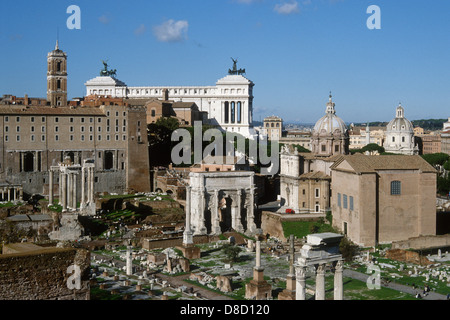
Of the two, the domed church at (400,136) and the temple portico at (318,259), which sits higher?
the domed church at (400,136)

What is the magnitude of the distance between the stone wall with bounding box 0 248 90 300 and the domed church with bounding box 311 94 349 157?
39.7 meters

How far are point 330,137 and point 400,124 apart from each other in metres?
51.4

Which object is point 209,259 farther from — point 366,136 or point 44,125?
point 366,136

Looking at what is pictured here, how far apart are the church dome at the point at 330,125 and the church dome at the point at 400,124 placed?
4905 cm

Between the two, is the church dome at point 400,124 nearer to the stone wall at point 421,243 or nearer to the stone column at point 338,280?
the stone wall at point 421,243

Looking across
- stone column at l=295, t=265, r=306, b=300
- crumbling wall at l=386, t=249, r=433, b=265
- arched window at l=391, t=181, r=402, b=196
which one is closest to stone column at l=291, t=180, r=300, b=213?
arched window at l=391, t=181, r=402, b=196

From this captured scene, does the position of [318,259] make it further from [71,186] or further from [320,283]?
[71,186]

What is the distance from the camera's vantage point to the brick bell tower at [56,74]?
234 ft

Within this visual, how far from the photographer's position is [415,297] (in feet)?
105

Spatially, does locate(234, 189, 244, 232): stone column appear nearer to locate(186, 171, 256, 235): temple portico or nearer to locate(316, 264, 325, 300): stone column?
locate(186, 171, 256, 235): temple portico

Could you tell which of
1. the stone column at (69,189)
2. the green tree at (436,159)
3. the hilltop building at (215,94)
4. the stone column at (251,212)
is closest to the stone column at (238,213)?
the stone column at (251,212)

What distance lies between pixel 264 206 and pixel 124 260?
73.2ft

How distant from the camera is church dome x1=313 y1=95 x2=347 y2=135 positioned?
199ft

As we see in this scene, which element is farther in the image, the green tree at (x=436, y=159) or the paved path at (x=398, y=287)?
the green tree at (x=436, y=159)
